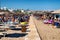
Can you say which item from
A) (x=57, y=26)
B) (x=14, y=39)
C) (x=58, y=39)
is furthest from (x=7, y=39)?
(x=57, y=26)

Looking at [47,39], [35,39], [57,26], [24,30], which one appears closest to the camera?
[35,39]

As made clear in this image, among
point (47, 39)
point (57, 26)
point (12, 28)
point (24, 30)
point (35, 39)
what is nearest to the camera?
point (35, 39)

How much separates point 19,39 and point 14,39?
12.1 inches

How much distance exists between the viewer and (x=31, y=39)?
8797mm

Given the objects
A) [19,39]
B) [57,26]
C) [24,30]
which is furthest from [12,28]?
[19,39]

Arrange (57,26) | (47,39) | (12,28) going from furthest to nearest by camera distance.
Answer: (57,26) → (12,28) → (47,39)

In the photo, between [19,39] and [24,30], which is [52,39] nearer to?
[19,39]

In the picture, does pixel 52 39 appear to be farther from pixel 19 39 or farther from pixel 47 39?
pixel 19 39

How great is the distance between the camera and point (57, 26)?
Result: 17938mm

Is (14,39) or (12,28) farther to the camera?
(12,28)

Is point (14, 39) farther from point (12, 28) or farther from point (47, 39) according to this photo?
point (12, 28)

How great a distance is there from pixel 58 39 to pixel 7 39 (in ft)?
10.2

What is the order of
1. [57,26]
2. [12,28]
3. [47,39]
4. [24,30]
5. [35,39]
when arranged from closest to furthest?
[35,39] < [47,39] < [24,30] < [12,28] < [57,26]

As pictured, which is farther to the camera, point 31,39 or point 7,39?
point 7,39
